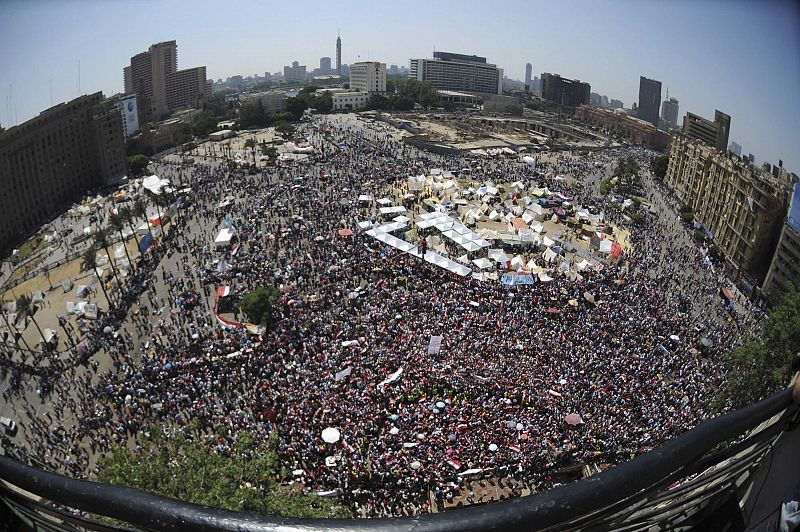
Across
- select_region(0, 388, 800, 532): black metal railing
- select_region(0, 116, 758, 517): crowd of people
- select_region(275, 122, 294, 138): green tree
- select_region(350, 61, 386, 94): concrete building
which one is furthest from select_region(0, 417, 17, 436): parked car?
select_region(350, 61, 386, 94): concrete building

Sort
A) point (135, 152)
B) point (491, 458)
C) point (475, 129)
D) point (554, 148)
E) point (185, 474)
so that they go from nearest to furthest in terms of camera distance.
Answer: point (185, 474) → point (491, 458) → point (135, 152) → point (554, 148) → point (475, 129)

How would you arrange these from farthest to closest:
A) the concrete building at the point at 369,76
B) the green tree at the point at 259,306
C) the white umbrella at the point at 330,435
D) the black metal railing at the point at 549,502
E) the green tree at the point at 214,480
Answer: the concrete building at the point at 369,76
the green tree at the point at 259,306
the white umbrella at the point at 330,435
the green tree at the point at 214,480
the black metal railing at the point at 549,502

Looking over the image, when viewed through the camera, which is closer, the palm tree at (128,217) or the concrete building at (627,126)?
the palm tree at (128,217)

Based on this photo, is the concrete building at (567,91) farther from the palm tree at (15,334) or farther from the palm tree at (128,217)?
the palm tree at (15,334)

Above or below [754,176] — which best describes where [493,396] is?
below

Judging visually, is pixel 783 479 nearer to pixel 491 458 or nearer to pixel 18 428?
pixel 491 458

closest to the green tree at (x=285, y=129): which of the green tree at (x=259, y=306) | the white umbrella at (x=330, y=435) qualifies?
the green tree at (x=259, y=306)

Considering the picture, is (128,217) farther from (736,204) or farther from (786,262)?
(736,204)

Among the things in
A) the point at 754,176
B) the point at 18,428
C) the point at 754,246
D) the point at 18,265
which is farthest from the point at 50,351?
the point at 754,176
